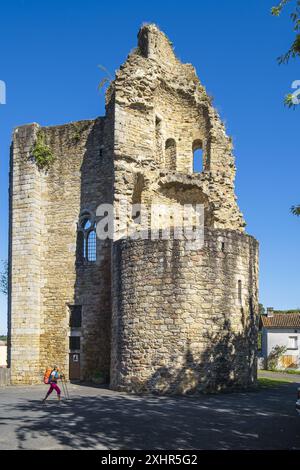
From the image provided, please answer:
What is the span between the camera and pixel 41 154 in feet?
76.9

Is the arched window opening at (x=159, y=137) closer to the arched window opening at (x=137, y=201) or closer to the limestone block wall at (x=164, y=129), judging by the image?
the limestone block wall at (x=164, y=129)

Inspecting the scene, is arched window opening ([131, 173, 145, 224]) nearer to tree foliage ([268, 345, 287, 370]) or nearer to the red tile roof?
tree foliage ([268, 345, 287, 370])

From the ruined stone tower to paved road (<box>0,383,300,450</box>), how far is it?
2.57 meters

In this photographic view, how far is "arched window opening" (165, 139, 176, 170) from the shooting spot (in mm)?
24766

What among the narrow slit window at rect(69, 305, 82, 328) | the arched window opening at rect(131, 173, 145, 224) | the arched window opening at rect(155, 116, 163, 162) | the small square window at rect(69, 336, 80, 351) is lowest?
the small square window at rect(69, 336, 80, 351)

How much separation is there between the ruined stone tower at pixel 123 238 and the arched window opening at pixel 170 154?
0.16 feet

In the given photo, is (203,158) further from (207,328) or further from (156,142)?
(207,328)

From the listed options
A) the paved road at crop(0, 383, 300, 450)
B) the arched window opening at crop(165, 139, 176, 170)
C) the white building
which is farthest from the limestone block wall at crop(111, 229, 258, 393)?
the white building

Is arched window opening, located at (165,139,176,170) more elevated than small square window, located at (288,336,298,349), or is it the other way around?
arched window opening, located at (165,139,176,170)

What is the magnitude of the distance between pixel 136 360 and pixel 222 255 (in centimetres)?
436

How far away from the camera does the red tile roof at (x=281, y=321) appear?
40.8m

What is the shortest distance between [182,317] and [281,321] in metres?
26.8

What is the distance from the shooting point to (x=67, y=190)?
2328 cm
